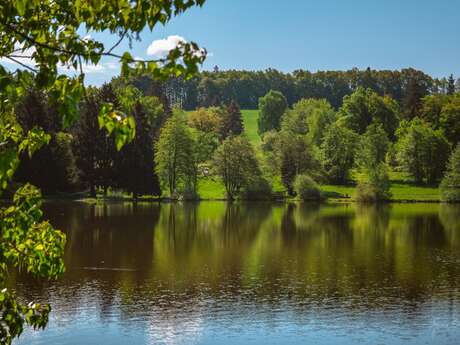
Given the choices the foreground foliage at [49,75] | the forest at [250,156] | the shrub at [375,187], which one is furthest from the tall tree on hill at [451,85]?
the foreground foliage at [49,75]

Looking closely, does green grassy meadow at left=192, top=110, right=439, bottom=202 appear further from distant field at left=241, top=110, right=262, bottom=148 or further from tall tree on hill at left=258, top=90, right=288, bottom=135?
tall tree on hill at left=258, top=90, right=288, bottom=135

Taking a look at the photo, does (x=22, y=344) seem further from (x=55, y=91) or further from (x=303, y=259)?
(x=303, y=259)

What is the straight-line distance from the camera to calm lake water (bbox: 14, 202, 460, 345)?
22.8 m

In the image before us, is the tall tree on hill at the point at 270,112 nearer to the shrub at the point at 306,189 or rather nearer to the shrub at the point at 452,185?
the shrub at the point at 306,189

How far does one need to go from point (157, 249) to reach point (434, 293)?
19349mm

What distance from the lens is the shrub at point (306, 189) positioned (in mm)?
90688

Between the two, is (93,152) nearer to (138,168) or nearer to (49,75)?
(138,168)

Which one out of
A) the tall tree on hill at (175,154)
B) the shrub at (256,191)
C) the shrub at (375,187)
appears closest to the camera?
the tall tree on hill at (175,154)

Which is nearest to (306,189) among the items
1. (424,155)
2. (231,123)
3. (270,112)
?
(424,155)

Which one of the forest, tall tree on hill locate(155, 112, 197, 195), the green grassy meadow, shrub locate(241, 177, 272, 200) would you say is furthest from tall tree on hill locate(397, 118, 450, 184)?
tall tree on hill locate(155, 112, 197, 195)

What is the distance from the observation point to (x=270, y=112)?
148 meters

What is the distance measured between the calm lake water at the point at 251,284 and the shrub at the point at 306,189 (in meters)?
31.4

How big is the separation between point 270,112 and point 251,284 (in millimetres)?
119252

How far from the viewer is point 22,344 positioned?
21.2 metres
